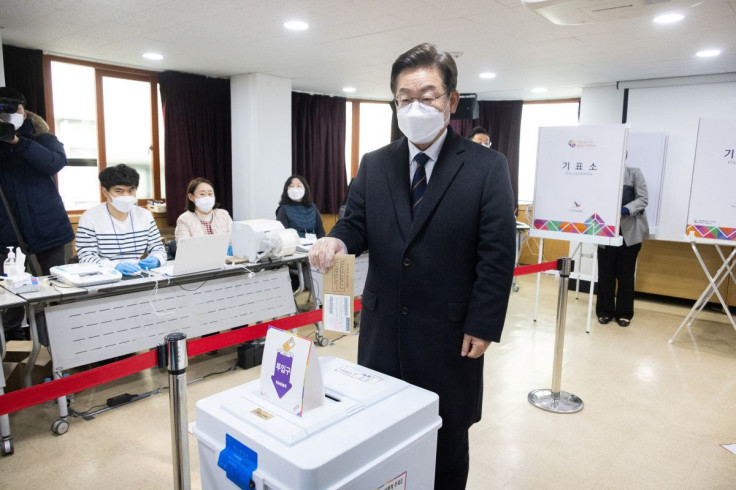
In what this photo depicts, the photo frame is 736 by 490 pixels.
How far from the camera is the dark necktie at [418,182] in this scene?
1411 millimetres

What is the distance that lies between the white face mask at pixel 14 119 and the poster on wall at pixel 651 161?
4.93 metres

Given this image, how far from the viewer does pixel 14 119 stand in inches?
117

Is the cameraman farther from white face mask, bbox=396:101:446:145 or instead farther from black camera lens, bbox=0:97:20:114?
white face mask, bbox=396:101:446:145

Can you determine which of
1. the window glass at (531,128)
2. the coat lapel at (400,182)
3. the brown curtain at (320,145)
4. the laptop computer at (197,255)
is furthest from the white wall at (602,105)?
the coat lapel at (400,182)

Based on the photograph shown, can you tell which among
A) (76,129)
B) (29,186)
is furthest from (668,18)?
(76,129)

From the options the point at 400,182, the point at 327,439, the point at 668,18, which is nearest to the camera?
the point at 327,439

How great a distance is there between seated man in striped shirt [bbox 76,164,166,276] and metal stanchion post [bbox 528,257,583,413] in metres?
2.41

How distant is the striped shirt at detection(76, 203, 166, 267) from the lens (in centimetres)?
302

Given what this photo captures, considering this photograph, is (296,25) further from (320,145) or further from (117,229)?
(320,145)

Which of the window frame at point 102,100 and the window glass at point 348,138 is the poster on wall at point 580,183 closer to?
the window glass at point 348,138

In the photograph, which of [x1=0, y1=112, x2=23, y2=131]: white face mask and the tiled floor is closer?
the tiled floor

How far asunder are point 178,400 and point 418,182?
2.93 ft

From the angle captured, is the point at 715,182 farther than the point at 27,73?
No

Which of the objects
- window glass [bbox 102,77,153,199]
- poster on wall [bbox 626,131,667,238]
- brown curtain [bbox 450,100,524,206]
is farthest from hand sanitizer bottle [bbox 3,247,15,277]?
brown curtain [bbox 450,100,524,206]
